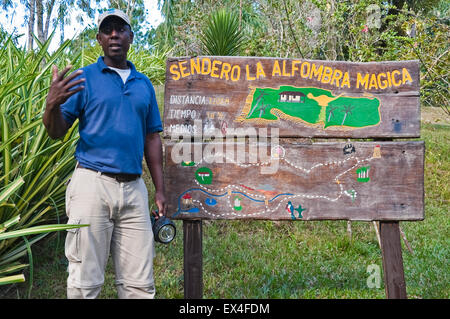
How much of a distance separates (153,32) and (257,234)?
26.0 meters

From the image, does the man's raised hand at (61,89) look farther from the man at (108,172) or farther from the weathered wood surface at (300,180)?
the weathered wood surface at (300,180)

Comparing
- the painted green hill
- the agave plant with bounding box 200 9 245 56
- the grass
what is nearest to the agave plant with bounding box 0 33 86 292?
the grass

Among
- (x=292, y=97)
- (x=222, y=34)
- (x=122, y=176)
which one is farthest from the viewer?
(x=222, y=34)

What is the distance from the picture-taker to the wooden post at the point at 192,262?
2.97 metres

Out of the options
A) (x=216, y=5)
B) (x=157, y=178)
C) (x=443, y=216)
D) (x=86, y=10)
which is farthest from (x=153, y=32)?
(x=157, y=178)

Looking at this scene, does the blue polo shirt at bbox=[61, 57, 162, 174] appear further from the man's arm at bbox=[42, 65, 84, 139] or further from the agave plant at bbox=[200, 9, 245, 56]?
the agave plant at bbox=[200, 9, 245, 56]

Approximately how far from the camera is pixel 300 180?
10.0ft

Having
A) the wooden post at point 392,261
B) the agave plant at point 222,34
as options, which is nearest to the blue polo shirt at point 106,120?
the wooden post at point 392,261

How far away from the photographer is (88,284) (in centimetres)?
230

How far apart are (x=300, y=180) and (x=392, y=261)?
0.88 metres

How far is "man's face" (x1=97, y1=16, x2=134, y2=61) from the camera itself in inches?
97.7

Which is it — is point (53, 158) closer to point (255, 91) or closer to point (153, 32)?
point (255, 91)

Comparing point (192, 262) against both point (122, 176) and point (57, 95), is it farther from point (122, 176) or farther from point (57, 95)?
point (57, 95)

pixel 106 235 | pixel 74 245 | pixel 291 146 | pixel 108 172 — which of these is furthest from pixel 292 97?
pixel 74 245
